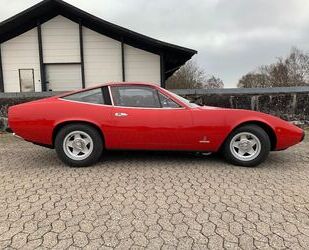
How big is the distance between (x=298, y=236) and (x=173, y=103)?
2974mm

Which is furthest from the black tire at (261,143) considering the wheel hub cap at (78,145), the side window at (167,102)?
the wheel hub cap at (78,145)

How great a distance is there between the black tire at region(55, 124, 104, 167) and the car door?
0.83ft

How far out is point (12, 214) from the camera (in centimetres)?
372

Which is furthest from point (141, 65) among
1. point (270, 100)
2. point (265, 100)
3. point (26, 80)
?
point (270, 100)

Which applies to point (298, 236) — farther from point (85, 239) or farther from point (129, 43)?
point (129, 43)

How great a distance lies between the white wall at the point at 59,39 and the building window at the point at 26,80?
2.76 feet

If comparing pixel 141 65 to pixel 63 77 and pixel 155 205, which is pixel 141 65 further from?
pixel 155 205

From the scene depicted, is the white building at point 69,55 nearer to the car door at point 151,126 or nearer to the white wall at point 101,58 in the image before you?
the white wall at point 101,58

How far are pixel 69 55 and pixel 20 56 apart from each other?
6.33 feet

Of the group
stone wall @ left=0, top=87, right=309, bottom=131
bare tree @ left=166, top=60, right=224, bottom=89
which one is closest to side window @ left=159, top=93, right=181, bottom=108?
stone wall @ left=0, top=87, right=309, bottom=131

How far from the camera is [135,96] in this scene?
575cm

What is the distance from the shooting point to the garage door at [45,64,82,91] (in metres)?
13.9

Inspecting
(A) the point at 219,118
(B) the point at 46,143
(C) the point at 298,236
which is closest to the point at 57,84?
(B) the point at 46,143

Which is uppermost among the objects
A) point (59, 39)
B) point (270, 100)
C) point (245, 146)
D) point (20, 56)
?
point (59, 39)
